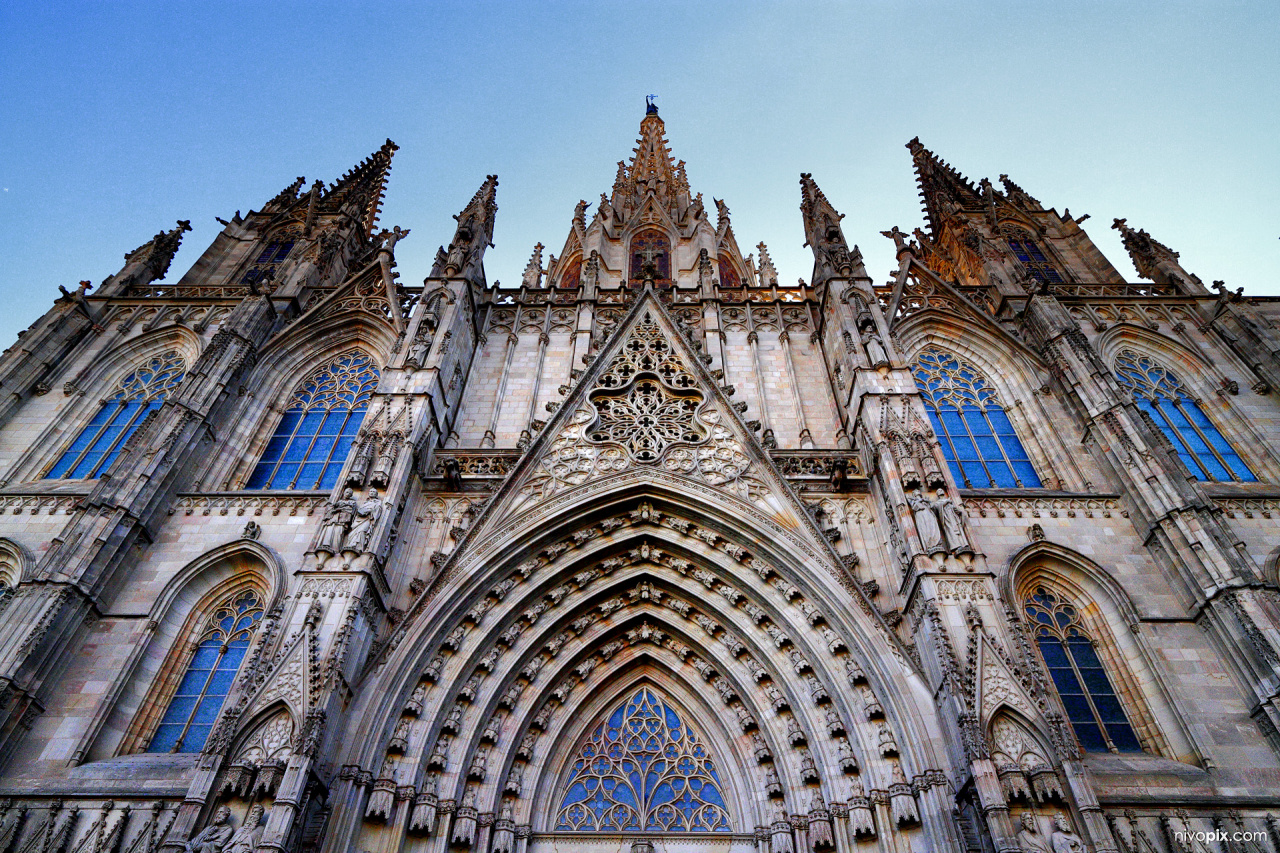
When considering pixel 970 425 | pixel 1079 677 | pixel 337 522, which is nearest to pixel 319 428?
→ pixel 337 522

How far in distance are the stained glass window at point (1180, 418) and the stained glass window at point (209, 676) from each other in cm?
1799

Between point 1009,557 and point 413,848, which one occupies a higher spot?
point 1009,557

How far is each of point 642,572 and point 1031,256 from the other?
17.4 m

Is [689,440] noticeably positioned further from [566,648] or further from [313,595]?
[313,595]

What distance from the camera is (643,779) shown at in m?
11.9

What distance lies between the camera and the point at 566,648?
41.6 feet

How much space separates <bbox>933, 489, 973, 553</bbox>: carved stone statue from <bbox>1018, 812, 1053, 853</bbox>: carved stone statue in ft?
12.2

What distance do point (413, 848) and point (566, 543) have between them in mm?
5058

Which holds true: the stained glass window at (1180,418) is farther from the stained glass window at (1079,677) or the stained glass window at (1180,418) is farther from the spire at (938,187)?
the spire at (938,187)

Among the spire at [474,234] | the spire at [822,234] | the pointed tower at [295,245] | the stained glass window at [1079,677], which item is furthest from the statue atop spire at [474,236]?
the stained glass window at [1079,677]

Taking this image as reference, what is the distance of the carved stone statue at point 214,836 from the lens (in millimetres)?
8094

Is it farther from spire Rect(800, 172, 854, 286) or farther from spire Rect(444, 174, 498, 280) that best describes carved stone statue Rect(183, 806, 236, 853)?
spire Rect(800, 172, 854, 286)

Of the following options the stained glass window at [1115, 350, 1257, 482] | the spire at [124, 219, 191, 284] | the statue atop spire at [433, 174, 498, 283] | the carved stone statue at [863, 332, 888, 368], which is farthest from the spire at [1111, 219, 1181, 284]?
the spire at [124, 219, 191, 284]

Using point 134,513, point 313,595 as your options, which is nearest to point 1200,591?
point 313,595
